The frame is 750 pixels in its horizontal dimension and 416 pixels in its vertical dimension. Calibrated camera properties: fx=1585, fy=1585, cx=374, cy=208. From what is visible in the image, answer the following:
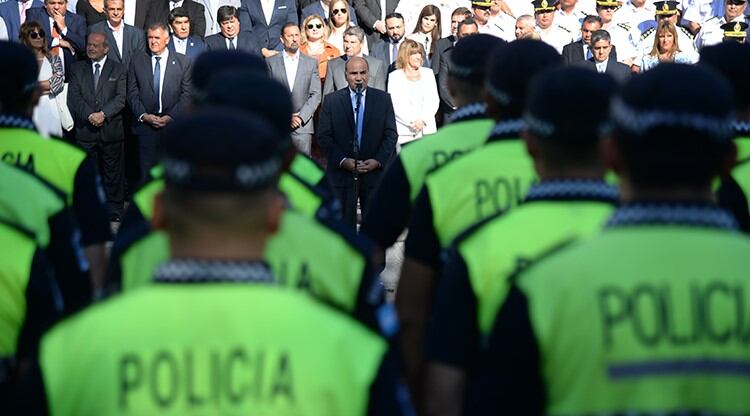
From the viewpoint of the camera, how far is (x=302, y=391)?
3.08 metres

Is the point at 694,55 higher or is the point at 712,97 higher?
the point at 712,97

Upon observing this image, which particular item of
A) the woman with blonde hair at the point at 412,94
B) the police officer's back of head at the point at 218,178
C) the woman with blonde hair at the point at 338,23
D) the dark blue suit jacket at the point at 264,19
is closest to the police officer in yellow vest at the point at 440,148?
the police officer's back of head at the point at 218,178

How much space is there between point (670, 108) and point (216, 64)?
299 cm

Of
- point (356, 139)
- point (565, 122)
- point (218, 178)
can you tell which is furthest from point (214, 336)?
point (356, 139)

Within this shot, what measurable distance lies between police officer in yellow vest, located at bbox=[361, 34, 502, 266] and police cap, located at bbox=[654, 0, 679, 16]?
12.4 m

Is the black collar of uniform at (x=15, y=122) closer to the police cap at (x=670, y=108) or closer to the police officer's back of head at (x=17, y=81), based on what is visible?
the police officer's back of head at (x=17, y=81)

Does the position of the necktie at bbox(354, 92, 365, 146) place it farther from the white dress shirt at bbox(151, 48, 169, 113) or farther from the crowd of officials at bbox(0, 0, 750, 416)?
the crowd of officials at bbox(0, 0, 750, 416)

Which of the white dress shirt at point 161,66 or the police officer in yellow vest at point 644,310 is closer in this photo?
the police officer in yellow vest at point 644,310

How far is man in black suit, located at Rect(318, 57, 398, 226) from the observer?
14.3 m

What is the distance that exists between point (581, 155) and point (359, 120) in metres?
10.2

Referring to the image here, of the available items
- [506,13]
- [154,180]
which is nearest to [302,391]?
[154,180]

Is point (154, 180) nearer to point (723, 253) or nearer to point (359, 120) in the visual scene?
point (723, 253)

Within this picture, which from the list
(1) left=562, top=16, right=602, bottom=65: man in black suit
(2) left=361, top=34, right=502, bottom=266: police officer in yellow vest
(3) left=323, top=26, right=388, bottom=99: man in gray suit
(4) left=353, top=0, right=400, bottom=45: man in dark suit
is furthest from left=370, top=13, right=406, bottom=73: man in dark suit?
(2) left=361, top=34, right=502, bottom=266: police officer in yellow vest

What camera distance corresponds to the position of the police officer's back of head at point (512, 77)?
18.2ft
